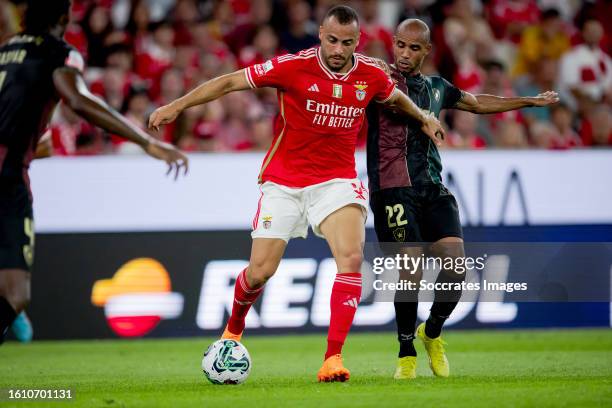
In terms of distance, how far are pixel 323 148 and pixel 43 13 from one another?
2465mm

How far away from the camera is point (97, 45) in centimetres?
1580

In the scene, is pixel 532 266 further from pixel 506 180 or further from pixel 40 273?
pixel 40 273

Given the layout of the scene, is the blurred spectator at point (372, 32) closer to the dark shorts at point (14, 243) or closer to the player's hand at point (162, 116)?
the player's hand at point (162, 116)

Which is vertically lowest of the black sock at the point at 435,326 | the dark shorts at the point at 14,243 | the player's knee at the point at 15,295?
the black sock at the point at 435,326

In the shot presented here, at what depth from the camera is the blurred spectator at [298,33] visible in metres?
16.2

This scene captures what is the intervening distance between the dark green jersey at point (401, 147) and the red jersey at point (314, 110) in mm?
366

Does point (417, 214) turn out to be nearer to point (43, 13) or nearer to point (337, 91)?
point (337, 91)

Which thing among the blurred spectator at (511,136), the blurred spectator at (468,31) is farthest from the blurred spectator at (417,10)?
the blurred spectator at (511,136)

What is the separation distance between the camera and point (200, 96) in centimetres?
798

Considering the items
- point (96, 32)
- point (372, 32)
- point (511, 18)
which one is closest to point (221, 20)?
point (96, 32)

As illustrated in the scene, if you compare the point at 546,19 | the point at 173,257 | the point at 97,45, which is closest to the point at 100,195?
the point at 173,257

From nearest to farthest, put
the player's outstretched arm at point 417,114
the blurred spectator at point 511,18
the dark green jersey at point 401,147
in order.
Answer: the player's outstretched arm at point 417,114 < the dark green jersey at point 401,147 < the blurred spectator at point 511,18

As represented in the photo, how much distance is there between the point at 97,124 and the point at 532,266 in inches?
302

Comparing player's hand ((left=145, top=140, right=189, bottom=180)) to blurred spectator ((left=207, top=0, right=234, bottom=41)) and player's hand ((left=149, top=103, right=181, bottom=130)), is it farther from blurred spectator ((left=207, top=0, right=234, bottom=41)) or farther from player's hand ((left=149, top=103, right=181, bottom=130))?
blurred spectator ((left=207, top=0, right=234, bottom=41))
